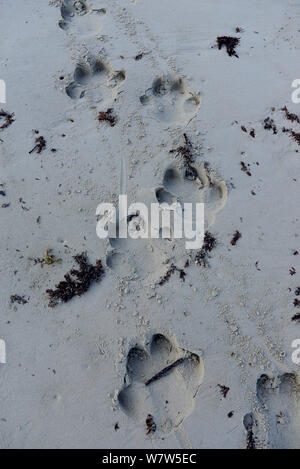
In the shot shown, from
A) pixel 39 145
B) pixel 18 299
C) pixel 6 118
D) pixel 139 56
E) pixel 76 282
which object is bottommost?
pixel 18 299

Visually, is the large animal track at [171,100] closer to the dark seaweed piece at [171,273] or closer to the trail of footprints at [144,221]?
the trail of footprints at [144,221]

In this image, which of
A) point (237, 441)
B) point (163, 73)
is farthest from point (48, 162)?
point (237, 441)

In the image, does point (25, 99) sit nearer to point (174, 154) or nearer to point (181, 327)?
point (174, 154)

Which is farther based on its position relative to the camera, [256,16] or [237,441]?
[256,16]

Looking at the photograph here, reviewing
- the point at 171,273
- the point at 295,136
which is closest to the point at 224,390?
the point at 171,273

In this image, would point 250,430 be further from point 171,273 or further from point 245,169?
point 245,169

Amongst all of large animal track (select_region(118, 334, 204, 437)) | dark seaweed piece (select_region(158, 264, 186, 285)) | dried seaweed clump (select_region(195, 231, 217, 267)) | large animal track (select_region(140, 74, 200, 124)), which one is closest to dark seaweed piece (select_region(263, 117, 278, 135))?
large animal track (select_region(140, 74, 200, 124))
